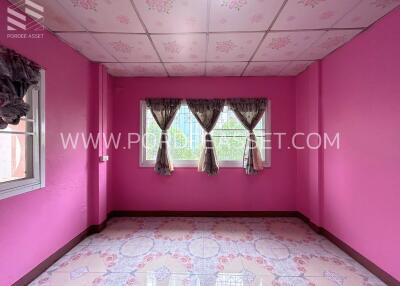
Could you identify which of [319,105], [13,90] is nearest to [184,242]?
[13,90]

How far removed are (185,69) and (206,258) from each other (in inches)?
102

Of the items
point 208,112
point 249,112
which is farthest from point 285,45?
Result: point 208,112

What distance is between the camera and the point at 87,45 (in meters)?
2.30

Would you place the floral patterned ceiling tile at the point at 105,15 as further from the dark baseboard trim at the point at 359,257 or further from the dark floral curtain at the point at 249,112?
the dark baseboard trim at the point at 359,257

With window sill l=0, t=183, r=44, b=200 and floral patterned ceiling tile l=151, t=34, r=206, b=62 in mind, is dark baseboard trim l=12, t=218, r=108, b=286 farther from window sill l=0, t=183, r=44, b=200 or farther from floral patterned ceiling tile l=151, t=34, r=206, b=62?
floral patterned ceiling tile l=151, t=34, r=206, b=62

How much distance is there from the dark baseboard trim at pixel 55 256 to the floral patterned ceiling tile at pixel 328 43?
371 centimetres

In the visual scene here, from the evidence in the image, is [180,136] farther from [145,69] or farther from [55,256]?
[55,256]

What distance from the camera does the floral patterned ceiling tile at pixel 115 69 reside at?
9.45 feet

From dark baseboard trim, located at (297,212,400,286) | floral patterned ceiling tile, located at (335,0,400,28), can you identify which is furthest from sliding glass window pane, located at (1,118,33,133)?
dark baseboard trim, located at (297,212,400,286)

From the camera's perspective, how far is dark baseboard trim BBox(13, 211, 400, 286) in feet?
5.89

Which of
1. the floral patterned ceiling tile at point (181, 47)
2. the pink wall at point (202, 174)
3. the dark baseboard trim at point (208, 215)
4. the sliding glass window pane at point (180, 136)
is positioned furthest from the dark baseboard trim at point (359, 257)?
the floral patterned ceiling tile at point (181, 47)

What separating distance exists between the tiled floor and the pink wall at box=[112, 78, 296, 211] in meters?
0.40

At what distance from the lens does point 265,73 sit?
3.21m

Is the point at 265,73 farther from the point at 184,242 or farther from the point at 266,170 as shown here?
the point at 184,242
